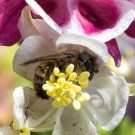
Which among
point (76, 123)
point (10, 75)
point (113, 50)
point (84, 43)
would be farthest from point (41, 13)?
point (10, 75)

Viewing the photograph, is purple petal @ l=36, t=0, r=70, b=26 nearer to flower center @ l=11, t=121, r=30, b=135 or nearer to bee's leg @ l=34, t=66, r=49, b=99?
bee's leg @ l=34, t=66, r=49, b=99

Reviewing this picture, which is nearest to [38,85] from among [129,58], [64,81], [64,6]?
[64,81]

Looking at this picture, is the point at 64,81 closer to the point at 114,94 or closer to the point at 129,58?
the point at 114,94

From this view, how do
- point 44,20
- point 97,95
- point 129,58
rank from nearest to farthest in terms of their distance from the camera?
point 44,20 → point 97,95 → point 129,58

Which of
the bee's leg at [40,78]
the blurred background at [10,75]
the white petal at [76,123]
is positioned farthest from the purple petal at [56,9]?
the blurred background at [10,75]

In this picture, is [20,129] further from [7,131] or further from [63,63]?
[63,63]

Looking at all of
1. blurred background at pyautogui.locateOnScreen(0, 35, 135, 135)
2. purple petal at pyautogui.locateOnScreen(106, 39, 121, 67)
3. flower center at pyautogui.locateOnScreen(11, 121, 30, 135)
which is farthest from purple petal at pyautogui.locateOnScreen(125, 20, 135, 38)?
blurred background at pyautogui.locateOnScreen(0, 35, 135, 135)
